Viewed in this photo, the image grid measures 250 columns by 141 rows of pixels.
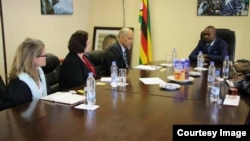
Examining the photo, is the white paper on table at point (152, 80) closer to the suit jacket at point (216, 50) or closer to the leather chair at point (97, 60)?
the leather chair at point (97, 60)

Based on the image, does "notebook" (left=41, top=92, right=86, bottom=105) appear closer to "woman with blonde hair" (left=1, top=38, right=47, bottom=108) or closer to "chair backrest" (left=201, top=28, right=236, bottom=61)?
"woman with blonde hair" (left=1, top=38, right=47, bottom=108)

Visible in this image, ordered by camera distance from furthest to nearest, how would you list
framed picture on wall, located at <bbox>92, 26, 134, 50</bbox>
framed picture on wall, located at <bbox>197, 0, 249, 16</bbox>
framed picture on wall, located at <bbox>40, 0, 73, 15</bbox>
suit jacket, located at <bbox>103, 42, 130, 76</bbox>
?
framed picture on wall, located at <bbox>92, 26, 134, 50</bbox> < framed picture on wall, located at <bbox>40, 0, 73, 15</bbox> < framed picture on wall, located at <bbox>197, 0, 249, 16</bbox> < suit jacket, located at <bbox>103, 42, 130, 76</bbox>

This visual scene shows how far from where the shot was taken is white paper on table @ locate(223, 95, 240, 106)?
2.03 m

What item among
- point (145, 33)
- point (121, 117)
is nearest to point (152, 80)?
point (121, 117)

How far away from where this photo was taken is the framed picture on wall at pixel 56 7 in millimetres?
4621

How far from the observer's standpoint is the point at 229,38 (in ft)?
13.8

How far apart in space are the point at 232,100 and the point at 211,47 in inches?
84.6

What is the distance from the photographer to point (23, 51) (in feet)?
7.41

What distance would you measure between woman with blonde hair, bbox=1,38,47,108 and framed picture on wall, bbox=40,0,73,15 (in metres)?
2.48

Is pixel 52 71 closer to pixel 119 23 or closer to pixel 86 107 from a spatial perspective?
pixel 86 107

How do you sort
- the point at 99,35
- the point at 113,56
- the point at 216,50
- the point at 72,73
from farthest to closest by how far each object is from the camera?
the point at 99,35 → the point at 216,50 → the point at 113,56 → the point at 72,73

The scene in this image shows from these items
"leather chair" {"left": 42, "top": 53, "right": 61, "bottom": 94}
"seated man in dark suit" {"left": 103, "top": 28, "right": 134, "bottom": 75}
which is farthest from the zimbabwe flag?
"leather chair" {"left": 42, "top": 53, "right": 61, "bottom": 94}

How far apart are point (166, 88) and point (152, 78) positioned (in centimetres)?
42

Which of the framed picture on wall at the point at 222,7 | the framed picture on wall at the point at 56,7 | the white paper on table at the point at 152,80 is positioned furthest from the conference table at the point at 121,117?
the framed picture on wall at the point at 56,7
